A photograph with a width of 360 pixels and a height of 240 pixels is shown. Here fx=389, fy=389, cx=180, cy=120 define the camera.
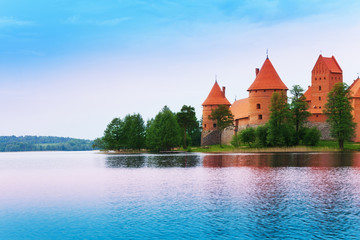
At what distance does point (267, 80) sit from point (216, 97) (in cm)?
1520

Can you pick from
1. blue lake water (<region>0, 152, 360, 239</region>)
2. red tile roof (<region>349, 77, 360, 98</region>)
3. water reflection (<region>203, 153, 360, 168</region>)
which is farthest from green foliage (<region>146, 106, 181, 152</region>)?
blue lake water (<region>0, 152, 360, 239</region>)

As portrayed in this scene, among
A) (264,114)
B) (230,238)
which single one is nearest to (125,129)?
(264,114)

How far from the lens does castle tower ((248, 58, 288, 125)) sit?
5746 centimetres

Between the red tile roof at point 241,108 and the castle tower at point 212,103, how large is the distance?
2.09m

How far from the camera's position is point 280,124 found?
2019 inches

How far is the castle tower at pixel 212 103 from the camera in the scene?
7088 cm

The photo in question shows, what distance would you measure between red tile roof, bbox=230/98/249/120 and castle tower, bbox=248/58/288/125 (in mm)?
4797

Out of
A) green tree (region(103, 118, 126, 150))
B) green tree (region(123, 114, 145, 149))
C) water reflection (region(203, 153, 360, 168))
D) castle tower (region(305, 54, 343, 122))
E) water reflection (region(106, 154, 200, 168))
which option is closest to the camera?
water reflection (region(203, 153, 360, 168))

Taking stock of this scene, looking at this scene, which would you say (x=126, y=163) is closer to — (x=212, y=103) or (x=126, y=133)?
(x=126, y=133)

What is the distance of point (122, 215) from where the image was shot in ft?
36.4

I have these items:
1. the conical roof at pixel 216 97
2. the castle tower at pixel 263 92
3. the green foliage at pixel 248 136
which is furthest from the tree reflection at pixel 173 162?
the conical roof at pixel 216 97

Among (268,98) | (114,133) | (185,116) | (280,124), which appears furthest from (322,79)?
(114,133)

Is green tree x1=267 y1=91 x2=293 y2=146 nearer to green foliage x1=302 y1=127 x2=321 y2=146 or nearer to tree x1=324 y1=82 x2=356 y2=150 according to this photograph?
green foliage x1=302 y1=127 x2=321 y2=146

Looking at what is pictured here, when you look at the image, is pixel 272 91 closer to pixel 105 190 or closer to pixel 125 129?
pixel 125 129
